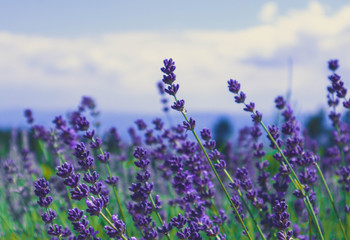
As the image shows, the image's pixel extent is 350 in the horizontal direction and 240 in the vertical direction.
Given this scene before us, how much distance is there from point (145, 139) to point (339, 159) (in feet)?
6.32

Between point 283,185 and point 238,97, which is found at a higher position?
point 238,97

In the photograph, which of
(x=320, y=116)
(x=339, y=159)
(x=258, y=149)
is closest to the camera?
(x=258, y=149)

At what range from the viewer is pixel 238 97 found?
2.56 m

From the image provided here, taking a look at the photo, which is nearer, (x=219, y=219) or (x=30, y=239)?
(x=219, y=219)

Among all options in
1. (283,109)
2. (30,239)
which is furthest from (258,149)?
(30,239)

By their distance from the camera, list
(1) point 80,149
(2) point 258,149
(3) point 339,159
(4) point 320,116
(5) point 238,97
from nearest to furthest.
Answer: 1. (1) point 80,149
2. (5) point 238,97
3. (2) point 258,149
4. (3) point 339,159
5. (4) point 320,116

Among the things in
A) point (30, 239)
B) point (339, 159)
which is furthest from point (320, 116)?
point (30, 239)

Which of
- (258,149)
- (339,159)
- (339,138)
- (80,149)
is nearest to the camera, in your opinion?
(80,149)

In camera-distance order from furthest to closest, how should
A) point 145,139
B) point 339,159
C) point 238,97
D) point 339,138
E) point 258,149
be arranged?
point 145,139, point 339,159, point 339,138, point 258,149, point 238,97

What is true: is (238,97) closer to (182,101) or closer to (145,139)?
(182,101)

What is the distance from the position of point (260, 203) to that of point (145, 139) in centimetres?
179

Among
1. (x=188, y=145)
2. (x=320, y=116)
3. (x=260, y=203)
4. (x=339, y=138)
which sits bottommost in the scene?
(x=320, y=116)

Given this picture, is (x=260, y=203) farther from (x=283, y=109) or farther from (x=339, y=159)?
(x=339, y=159)

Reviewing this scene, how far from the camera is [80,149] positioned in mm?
2279
